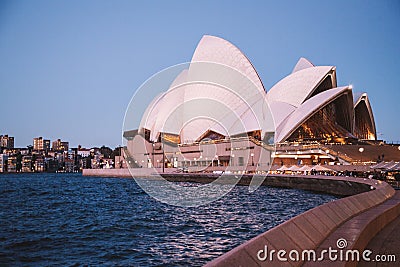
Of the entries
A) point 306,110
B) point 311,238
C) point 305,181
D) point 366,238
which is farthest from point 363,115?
point 311,238

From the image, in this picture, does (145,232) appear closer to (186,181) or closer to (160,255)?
(160,255)

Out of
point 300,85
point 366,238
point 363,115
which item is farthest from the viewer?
point 363,115

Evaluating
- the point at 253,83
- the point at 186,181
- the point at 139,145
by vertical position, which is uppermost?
the point at 253,83

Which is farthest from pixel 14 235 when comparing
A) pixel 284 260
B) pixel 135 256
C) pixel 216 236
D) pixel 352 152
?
pixel 352 152

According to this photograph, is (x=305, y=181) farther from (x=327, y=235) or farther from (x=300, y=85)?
(x=327, y=235)

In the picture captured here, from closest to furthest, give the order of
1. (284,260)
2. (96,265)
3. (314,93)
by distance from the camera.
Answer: (284,260)
(96,265)
(314,93)

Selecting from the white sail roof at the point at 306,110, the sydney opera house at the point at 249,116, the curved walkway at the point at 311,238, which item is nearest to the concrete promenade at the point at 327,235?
the curved walkway at the point at 311,238

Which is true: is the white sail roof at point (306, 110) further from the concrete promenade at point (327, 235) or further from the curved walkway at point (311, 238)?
the curved walkway at point (311, 238)

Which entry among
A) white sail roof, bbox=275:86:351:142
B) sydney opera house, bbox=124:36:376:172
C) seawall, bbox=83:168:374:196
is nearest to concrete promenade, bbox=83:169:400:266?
seawall, bbox=83:168:374:196

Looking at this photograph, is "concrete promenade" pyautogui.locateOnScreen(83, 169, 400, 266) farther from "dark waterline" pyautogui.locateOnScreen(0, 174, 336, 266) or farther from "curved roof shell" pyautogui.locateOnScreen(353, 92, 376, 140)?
"curved roof shell" pyautogui.locateOnScreen(353, 92, 376, 140)
